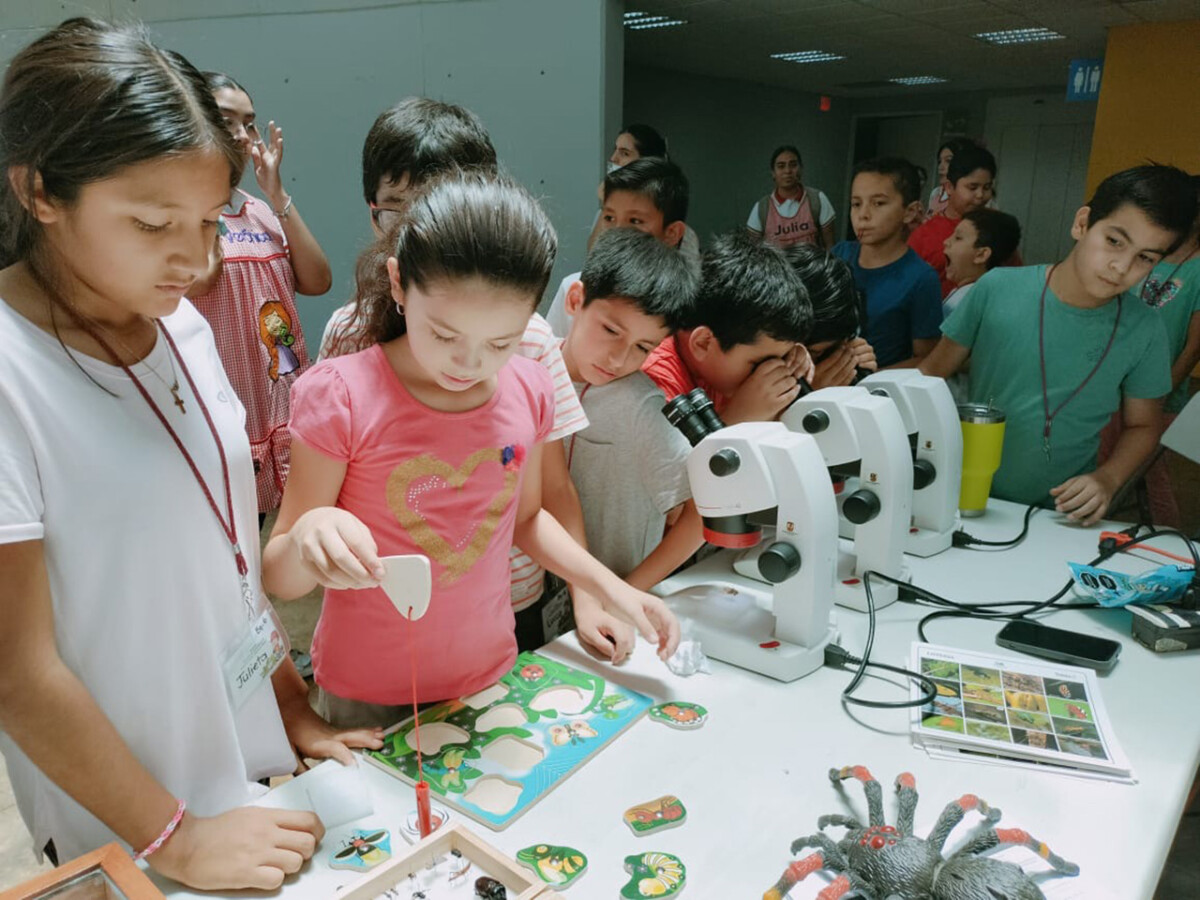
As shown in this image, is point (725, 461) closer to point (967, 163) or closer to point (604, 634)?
point (604, 634)

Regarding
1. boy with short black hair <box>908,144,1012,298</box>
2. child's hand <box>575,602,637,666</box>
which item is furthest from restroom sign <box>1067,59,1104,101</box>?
child's hand <box>575,602,637,666</box>

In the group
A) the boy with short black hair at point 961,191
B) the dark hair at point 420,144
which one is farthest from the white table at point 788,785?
the boy with short black hair at point 961,191

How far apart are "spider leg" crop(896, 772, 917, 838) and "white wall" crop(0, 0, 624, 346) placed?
3611mm

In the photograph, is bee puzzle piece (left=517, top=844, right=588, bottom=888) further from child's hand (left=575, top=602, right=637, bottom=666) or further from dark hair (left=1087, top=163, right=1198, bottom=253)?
dark hair (left=1087, top=163, right=1198, bottom=253)

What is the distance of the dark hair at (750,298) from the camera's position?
1550 millimetres

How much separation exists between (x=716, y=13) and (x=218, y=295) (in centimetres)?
533

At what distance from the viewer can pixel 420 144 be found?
161 cm

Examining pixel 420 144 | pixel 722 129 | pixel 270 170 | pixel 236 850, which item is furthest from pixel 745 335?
pixel 722 129

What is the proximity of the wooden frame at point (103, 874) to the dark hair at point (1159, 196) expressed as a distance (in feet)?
7.14

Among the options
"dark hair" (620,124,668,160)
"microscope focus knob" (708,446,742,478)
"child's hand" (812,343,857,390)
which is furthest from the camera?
"dark hair" (620,124,668,160)

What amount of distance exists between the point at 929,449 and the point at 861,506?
0.37m

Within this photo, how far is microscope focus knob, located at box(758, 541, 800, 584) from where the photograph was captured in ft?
4.17

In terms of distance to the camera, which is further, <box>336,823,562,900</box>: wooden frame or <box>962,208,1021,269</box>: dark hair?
<box>962,208,1021,269</box>: dark hair

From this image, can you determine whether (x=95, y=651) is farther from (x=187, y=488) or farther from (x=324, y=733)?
(x=324, y=733)
